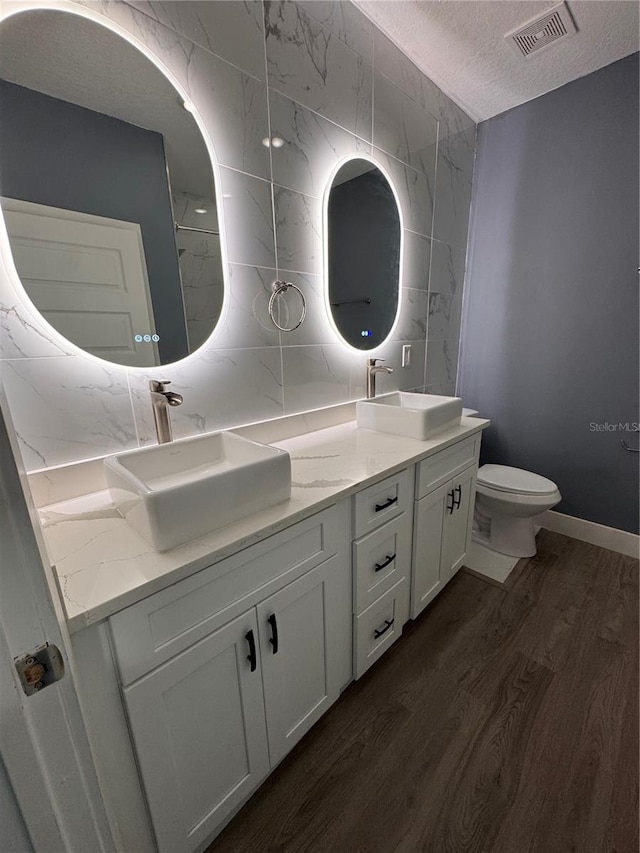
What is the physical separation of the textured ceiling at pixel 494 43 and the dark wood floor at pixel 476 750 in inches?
103

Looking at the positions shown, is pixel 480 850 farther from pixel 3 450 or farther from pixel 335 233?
pixel 335 233

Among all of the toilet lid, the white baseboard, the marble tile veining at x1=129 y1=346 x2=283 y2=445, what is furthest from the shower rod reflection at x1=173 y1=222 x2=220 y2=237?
the white baseboard

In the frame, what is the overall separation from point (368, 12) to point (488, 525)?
2.63 metres

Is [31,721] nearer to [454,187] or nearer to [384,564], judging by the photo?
[384,564]

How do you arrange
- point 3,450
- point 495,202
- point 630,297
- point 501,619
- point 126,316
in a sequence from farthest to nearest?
point 495,202
point 630,297
point 501,619
point 126,316
point 3,450

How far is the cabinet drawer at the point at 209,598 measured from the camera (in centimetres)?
64

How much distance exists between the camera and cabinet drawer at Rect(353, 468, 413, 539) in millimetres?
1075

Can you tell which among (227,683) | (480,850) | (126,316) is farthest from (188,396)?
(480,850)

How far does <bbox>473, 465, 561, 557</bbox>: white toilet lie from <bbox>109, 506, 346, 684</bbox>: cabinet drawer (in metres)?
1.40

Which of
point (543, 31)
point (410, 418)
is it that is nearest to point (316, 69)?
point (543, 31)

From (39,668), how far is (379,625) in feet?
3.84

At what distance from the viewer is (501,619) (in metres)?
1.60

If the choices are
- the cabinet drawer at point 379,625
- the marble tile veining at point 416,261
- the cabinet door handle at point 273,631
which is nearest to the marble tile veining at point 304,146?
the marble tile veining at point 416,261

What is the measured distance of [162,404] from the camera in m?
1.05
